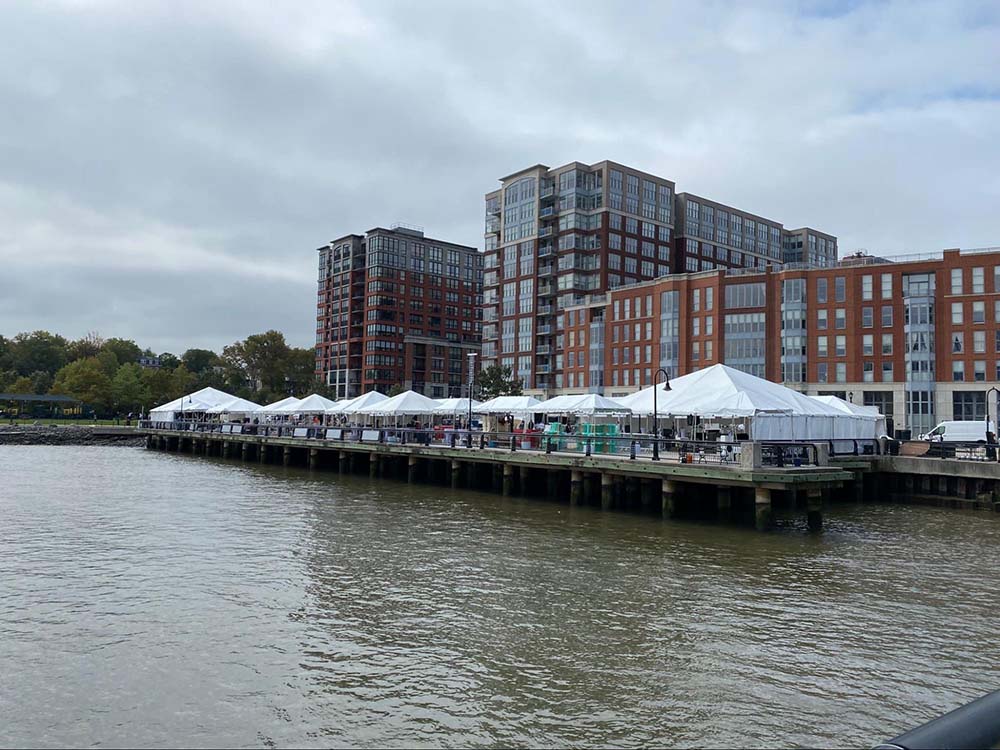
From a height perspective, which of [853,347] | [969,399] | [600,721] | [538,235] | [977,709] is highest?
[538,235]

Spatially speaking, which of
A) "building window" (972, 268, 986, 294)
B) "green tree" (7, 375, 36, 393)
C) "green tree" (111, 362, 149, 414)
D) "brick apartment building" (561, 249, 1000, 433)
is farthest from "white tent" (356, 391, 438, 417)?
"green tree" (7, 375, 36, 393)

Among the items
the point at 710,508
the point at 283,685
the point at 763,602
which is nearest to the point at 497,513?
the point at 710,508

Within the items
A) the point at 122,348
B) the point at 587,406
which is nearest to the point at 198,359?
the point at 122,348

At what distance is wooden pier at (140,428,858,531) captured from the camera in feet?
81.9

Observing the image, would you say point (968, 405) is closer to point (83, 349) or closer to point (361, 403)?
point (361, 403)

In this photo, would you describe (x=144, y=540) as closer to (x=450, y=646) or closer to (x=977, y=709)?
(x=450, y=646)

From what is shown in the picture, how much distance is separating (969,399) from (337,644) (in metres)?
72.6

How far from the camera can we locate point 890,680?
11.2 meters

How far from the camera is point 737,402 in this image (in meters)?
28.2

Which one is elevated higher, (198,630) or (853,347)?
(853,347)

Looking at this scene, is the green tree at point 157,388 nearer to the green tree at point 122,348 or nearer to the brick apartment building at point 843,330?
the green tree at point 122,348

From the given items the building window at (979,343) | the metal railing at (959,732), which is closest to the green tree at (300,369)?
the building window at (979,343)

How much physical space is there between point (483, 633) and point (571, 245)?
91.6 m

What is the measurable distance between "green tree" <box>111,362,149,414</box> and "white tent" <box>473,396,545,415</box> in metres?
88.2
